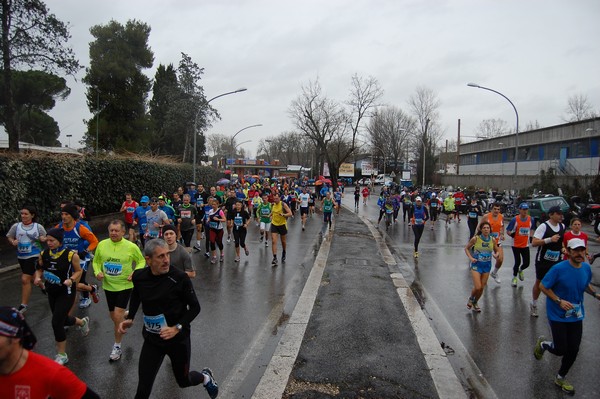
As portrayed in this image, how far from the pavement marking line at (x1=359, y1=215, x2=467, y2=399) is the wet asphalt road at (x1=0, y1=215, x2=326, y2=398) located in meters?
1.94

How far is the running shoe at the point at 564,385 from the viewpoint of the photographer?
4138 millimetres

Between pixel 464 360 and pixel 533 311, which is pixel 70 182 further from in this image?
pixel 533 311

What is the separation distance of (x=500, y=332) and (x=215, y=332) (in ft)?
13.5

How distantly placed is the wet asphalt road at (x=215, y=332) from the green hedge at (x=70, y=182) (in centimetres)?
272

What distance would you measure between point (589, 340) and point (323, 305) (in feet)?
12.7

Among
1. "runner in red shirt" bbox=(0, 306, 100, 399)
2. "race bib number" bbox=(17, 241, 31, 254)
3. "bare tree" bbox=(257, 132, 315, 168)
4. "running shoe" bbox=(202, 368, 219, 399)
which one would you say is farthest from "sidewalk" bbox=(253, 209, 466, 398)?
"bare tree" bbox=(257, 132, 315, 168)

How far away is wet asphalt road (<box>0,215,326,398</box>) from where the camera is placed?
14.1 feet

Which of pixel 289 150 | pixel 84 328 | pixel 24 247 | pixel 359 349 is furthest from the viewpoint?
pixel 289 150

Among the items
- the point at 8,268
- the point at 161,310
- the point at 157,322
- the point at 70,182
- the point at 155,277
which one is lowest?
the point at 8,268

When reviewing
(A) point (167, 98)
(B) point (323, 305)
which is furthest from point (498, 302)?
(A) point (167, 98)

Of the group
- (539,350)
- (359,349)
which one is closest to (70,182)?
(359,349)

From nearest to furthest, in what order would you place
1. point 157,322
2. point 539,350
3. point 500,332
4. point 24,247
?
1. point 157,322
2. point 539,350
3. point 500,332
4. point 24,247

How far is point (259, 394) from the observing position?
407 centimetres

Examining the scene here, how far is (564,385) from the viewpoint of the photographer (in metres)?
4.20
